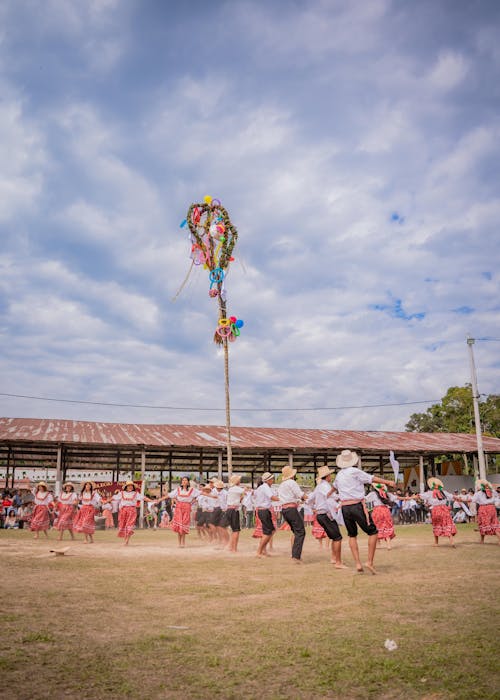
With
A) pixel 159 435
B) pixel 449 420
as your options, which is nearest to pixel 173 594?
pixel 159 435

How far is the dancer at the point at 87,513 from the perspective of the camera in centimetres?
1469

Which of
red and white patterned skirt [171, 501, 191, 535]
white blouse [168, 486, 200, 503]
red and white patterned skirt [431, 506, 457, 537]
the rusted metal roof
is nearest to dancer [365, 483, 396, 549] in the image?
red and white patterned skirt [431, 506, 457, 537]

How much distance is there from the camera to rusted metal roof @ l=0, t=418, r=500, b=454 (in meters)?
24.3

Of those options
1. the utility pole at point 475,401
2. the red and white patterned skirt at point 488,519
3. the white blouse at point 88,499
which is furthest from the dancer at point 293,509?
the utility pole at point 475,401

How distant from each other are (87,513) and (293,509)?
23.6 feet

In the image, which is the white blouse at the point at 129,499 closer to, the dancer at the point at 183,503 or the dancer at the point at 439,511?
the dancer at the point at 183,503

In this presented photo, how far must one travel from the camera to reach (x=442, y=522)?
1227cm

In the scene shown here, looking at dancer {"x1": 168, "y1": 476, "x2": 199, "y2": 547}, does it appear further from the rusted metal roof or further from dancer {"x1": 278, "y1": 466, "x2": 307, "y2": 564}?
the rusted metal roof

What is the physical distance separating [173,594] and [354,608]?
2.15 metres

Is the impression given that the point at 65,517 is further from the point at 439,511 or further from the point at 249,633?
the point at 249,633

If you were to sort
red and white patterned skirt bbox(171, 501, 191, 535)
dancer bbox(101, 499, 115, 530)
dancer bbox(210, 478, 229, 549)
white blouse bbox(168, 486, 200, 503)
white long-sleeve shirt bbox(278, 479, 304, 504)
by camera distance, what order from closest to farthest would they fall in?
white long-sleeve shirt bbox(278, 479, 304, 504) → white blouse bbox(168, 486, 200, 503) → red and white patterned skirt bbox(171, 501, 191, 535) → dancer bbox(210, 478, 229, 549) → dancer bbox(101, 499, 115, 530)

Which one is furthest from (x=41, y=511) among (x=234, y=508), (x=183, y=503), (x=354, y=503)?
(x=354, y=503)

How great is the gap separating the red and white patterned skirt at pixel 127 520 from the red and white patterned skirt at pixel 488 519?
832 cm

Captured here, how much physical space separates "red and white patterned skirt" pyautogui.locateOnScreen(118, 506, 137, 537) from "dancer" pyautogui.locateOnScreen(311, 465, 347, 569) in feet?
20.1
